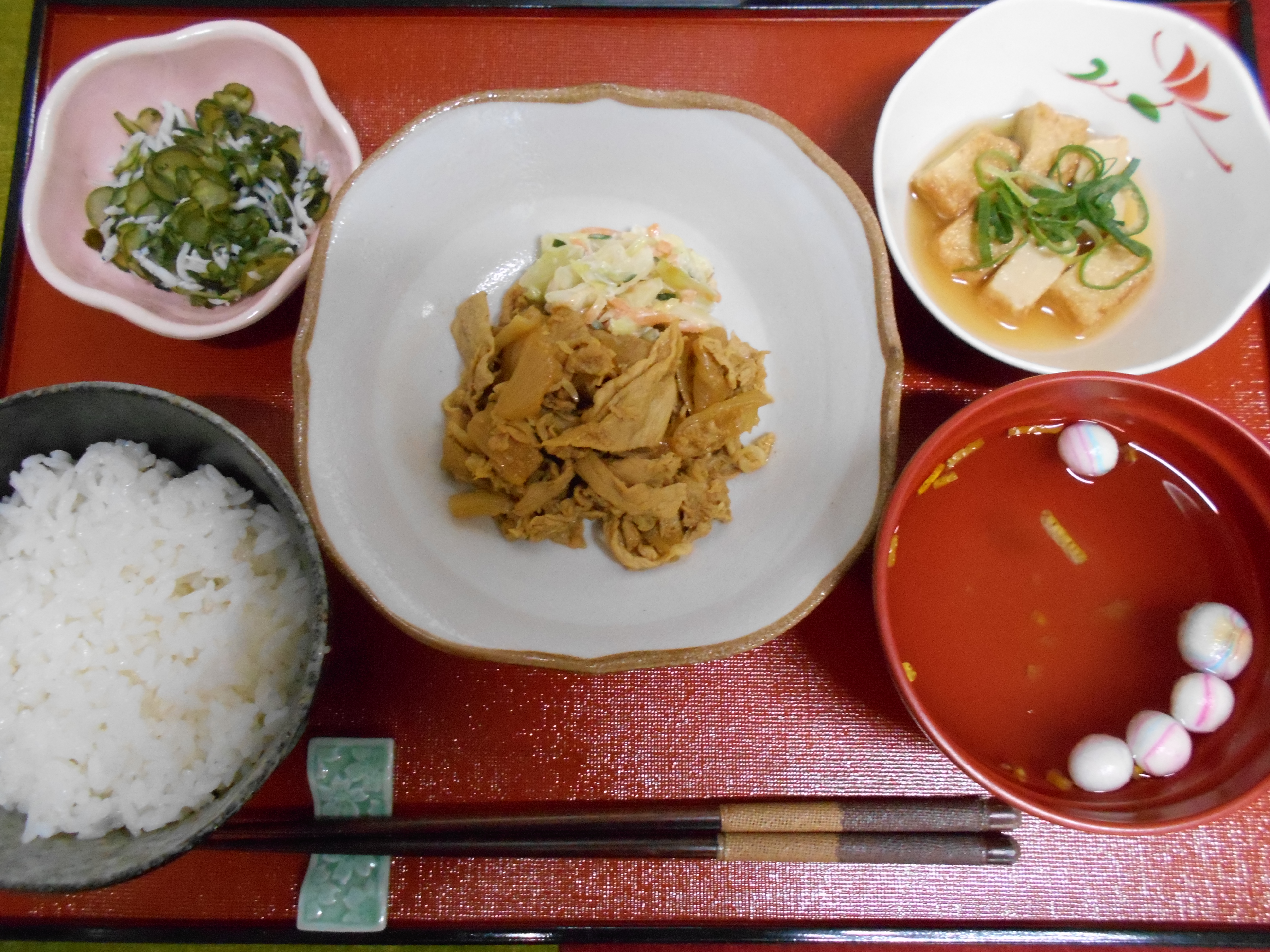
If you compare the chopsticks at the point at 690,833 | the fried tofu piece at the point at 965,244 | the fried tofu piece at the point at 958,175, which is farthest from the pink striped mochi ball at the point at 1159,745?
the fried tofu piece at the point at 958,175

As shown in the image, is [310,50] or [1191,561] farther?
[310,50]

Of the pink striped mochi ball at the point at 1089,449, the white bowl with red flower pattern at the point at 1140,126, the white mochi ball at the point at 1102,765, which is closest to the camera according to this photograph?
the white mochi ball at the point at 1102,765

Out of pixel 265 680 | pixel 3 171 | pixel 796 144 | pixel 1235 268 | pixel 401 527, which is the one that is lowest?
pixel 265 680

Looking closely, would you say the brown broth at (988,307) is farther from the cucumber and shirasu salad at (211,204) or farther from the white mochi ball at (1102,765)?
the cucumber and shirasu salad at (211,204)

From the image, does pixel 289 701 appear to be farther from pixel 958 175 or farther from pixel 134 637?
pixel 958 175

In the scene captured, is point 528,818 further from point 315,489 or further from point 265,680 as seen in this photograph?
point 315,489

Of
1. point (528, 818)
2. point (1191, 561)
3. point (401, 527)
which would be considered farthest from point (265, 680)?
point (1191, 561)
